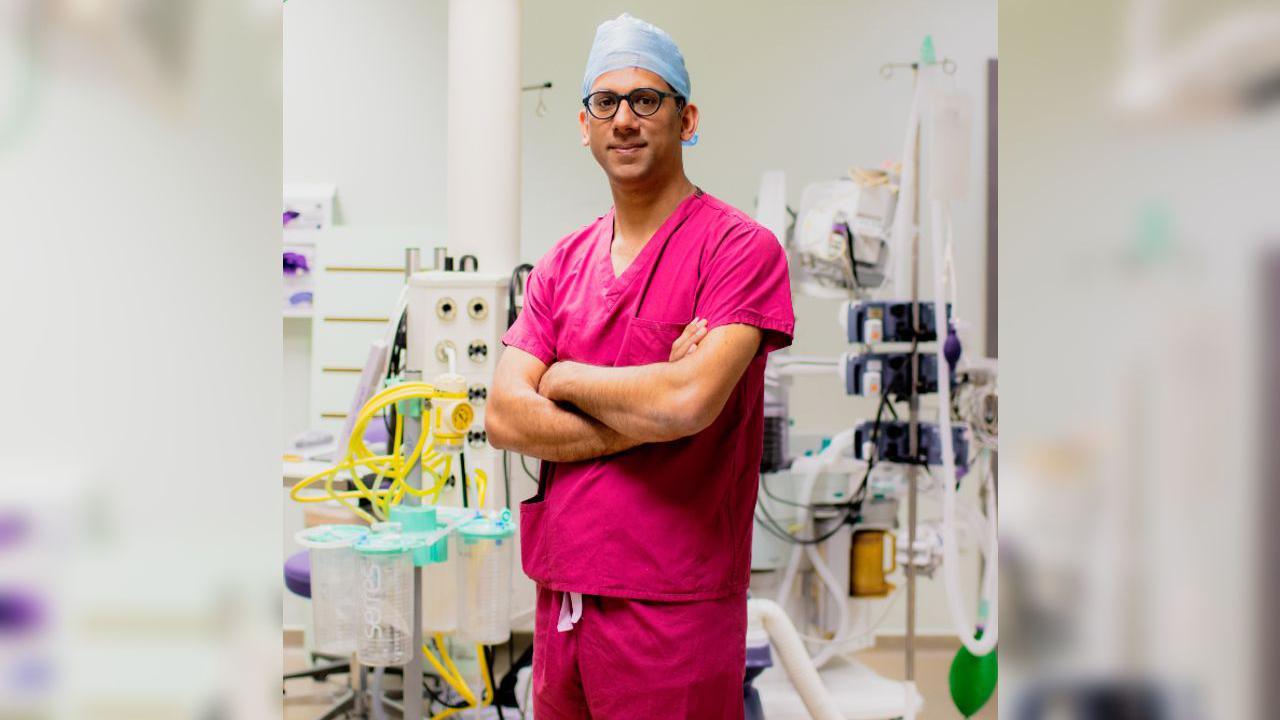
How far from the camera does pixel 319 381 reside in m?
4.40

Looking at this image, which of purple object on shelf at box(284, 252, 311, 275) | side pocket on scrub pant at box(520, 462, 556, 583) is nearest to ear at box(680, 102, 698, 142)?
side pocket on scrub pant at box(520, 462, 556, 583)

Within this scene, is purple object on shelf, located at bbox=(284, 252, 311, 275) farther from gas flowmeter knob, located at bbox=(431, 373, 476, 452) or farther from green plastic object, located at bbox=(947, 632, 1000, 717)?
green plastic object, located at bbox=(947, 632, 1000, 717)

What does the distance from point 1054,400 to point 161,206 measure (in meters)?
0.32

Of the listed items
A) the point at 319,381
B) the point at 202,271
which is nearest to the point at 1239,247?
the point at 202,271

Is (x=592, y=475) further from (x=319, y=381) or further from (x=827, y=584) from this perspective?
(x=319, y=381)

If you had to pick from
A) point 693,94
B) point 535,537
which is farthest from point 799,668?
point 693,94

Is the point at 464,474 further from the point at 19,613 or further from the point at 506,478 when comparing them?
the point at 19,613

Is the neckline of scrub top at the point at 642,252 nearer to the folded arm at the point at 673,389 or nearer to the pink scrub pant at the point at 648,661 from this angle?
the folded arm at the point at 673,389

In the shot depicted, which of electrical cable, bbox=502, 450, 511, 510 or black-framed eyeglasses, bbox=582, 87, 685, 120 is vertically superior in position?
black-framed eyeglasses, bbox=582, 87, 685, 120

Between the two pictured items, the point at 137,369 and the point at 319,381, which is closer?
the point at 137,369

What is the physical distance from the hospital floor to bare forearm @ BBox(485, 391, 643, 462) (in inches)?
78.1

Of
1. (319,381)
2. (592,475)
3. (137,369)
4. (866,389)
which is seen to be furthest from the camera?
(319,381)

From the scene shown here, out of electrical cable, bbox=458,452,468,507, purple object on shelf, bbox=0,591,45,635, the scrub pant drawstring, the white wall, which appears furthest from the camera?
the white wall

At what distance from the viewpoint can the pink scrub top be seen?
1.62 metres
